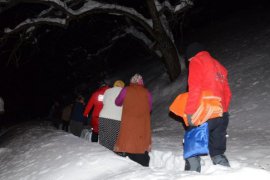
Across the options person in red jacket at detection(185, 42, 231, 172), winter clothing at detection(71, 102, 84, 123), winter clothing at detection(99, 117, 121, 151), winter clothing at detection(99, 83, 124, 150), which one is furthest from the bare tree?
person in red jacket at detection(185, 42, 231, 172)

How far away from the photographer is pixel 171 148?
793 cm

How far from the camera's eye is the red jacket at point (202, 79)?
15.8 feet

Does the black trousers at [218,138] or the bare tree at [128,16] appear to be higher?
the bare tree at [128,16]

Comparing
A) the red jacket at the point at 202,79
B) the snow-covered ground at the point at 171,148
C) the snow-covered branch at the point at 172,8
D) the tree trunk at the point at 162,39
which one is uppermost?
the snow-covered branch at the point at 172,8

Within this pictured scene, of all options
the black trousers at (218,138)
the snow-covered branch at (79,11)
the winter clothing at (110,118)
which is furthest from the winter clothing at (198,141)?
the snow-covered branch at (79,11)

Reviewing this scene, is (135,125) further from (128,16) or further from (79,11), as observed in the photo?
(128,16)

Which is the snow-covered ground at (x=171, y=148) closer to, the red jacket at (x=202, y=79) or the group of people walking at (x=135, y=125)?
the group of people walking at (x=135, y=125)

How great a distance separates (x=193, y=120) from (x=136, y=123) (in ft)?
6.96

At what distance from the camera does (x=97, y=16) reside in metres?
22.9

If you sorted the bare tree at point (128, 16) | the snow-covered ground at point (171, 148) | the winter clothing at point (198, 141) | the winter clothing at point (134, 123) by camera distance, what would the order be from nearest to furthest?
the winter clothing at point (198, 141)
the snow-covered ground at point (171, 148)
the winter clothing at point (134, 123)
the bare tree at point (128, 16)

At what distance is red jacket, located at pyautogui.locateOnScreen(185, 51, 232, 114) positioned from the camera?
480 centimetres

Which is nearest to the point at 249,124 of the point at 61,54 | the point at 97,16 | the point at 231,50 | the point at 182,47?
the point at 231,50

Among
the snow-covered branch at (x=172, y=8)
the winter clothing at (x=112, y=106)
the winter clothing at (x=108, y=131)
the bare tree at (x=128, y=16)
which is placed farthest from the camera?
the snow-covered branch at (x=172, y=8)

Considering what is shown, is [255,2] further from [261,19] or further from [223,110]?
[223,110]
